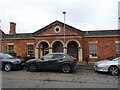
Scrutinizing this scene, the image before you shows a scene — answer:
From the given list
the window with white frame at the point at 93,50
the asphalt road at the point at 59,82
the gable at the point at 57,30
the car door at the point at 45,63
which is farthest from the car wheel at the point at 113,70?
the gable at the point at 57,30

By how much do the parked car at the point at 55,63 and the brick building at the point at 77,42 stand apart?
20.8 ft

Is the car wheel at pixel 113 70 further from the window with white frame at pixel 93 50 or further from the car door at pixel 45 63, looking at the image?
the window with white frame at pixel 93 50

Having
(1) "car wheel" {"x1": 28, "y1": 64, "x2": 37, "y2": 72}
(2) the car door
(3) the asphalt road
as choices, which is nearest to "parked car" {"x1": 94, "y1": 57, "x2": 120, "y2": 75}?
(3) the asphalt road

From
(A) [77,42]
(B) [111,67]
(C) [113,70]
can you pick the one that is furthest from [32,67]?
(A) [77,42]

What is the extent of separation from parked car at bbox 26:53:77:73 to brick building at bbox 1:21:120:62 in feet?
Answer: 20.8

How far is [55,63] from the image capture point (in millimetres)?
9688

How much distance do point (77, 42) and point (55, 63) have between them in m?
7.13

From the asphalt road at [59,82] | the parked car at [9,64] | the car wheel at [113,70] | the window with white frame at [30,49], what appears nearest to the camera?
the asphalt road at [59,82]

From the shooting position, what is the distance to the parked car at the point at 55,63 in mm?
9523

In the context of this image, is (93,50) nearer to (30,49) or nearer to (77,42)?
(77,42)

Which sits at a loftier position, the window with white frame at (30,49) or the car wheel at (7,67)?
the window with white frame at (30,49)

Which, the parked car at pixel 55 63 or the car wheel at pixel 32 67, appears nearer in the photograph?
the parked car at pixel 55 63

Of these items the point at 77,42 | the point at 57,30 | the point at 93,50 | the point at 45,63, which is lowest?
the point at 45,63

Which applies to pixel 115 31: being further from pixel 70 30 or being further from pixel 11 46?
pixel 11 46
